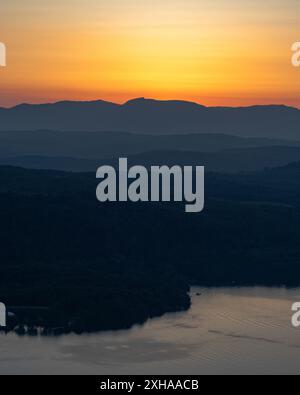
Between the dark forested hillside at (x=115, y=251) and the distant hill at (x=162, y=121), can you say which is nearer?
the dark forested hillside at (x=115, y=251)

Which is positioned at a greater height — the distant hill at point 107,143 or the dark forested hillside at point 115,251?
the distant hill at point 107,143

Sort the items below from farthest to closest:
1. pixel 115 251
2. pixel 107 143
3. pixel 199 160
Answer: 1. pixel 107 143
2. pixel 199 160
3. pixel 115 251

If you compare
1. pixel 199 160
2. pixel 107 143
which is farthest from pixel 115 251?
pixel 107 143

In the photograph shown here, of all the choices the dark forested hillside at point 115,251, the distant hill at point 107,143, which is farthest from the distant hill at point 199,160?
the dark forested hillside at point 115,251

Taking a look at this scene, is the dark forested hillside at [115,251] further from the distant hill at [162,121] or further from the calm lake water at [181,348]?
the distant hill at [162,121]

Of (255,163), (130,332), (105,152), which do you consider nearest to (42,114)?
(105,152)

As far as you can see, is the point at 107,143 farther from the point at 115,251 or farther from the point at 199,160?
the point at 115,251

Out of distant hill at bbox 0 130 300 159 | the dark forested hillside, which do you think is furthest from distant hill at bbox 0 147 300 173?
the dark forested hillside

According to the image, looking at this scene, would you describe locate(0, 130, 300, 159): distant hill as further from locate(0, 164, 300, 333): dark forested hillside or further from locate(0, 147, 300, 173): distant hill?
locate(0, 164, 300, 333): dark forested hillside
